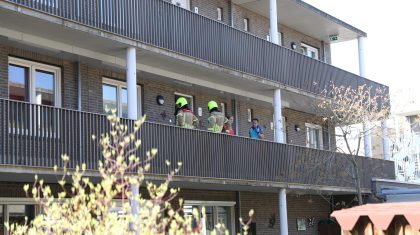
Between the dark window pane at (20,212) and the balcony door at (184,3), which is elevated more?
the balcony door at (184,3)

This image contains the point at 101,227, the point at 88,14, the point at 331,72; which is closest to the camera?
the point at 101,227

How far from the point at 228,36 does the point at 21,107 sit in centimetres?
796

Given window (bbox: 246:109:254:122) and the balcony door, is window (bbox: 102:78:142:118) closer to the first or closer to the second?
the balcony door

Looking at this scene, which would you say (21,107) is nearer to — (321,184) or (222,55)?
(222,55)

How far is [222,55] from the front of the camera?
19.5m

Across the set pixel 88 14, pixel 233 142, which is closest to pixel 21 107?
pixel 88 14

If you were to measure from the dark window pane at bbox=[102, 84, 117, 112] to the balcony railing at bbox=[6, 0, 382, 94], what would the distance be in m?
1.96

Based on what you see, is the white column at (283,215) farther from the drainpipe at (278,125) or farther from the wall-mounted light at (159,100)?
the wall-mounted light at (159,100)

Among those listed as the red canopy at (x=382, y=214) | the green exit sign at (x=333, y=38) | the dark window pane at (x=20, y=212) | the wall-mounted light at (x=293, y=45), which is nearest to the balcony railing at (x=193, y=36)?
the wall-mounted light at (x=293, y=45)

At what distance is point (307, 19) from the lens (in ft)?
86.0

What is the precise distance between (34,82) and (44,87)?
1.20ft

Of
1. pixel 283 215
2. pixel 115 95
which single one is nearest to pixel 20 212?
pixel 115 95

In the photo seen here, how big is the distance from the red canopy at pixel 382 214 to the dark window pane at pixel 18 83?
9.16 m

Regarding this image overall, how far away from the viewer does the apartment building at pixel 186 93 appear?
14.2 meters
